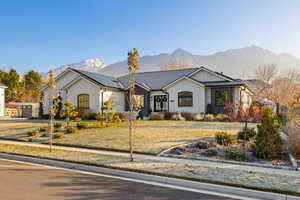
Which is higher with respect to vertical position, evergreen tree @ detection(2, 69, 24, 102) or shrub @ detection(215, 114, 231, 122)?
evergreen tree @ detection(2, 69, 24, 102)

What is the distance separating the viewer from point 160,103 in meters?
26.7

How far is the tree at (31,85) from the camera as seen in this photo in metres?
47.4

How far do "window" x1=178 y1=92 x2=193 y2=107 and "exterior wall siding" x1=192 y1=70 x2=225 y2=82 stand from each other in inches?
100

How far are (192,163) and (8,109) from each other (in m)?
35.8

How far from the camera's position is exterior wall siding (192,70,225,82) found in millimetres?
25141

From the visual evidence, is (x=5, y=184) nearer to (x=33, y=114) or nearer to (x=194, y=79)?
(x=194, y=79)

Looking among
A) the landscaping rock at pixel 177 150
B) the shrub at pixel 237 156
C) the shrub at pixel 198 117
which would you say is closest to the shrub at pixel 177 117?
the shrub at pixel 198 117

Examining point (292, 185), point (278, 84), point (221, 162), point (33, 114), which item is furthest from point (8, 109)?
point (278, 84)

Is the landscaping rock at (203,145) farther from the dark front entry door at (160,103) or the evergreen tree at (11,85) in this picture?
the evergreen tree at (11,85)

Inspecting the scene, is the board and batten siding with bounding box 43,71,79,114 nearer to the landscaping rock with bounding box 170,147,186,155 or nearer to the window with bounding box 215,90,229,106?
the window with bounding box 215,90,229,106

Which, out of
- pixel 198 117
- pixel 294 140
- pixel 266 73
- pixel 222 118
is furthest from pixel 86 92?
pixel 266 73

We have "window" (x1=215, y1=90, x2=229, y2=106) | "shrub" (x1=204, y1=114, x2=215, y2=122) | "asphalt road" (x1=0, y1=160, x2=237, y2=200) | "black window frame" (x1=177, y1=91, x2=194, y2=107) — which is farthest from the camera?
"black window frame" (x1=177, y1=91, x2=194, y2=107)

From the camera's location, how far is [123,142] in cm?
1095

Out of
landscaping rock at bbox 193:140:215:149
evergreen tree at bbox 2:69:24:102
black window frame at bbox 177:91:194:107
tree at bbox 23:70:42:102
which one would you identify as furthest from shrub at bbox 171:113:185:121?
evergreen tree at bbox 2:69:24:102
